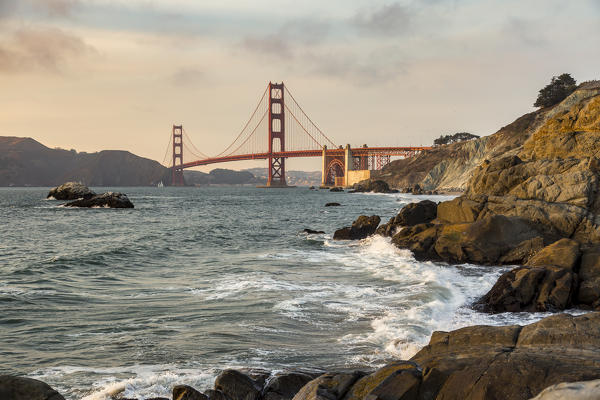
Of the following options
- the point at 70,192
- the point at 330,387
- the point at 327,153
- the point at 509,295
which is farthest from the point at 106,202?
the point at 327,153

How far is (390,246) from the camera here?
17.6 meters

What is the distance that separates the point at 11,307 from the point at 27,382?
5980mm

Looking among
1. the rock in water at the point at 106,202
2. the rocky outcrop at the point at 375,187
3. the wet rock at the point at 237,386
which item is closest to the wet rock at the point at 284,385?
the wet rock at the point at 237,386

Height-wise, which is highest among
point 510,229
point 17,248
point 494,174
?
point 494,174

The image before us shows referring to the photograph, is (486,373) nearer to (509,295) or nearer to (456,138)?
(509,295)

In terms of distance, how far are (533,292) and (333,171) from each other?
112 meters

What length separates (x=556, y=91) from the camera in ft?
215

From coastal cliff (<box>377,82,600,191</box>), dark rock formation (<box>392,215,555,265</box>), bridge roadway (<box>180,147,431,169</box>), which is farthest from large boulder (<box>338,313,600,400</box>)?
Result: bridge roadway (<box>180,147,431,169</box>)

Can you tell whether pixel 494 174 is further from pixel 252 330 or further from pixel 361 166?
pixel 361 166

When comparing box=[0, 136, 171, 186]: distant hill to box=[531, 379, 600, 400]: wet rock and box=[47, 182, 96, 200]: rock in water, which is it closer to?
box=[47, 182, 96, 200]: rock in water

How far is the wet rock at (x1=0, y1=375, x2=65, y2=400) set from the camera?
4.58 meters

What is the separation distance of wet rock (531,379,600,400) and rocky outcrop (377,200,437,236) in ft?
56.1

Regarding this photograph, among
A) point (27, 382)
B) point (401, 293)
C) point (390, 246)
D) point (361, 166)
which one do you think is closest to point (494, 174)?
point (390, 246)

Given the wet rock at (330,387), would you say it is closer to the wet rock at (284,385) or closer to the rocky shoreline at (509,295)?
the rocky shoreline at (509,295)
